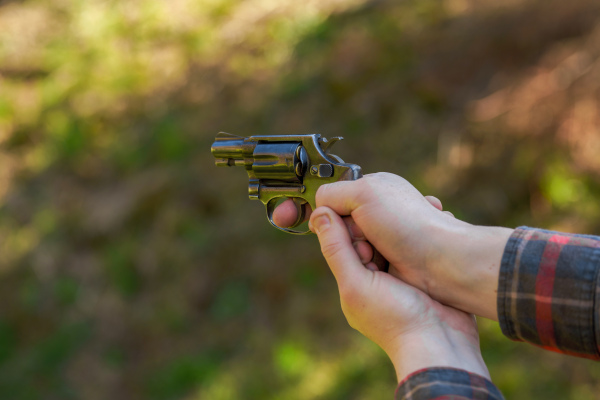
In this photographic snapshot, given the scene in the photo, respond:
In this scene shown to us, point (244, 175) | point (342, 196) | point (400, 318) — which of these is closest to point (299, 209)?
point (342, 196)

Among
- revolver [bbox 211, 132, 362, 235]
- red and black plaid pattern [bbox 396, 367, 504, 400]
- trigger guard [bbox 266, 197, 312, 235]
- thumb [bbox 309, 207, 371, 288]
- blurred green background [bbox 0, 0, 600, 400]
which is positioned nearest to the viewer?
red and black plaid pattern [bbox 396, 367, 504, 400]

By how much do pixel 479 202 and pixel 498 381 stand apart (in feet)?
A: 4.82

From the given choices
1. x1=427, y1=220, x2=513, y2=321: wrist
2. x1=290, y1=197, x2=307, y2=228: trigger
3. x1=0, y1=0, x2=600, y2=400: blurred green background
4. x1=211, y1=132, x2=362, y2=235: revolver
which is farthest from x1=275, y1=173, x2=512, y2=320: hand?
x1=0, y1=0, x2=600, y2=400: blurred green background

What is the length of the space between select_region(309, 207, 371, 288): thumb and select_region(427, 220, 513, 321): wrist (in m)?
0.25

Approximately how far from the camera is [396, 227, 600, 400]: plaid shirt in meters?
1.33

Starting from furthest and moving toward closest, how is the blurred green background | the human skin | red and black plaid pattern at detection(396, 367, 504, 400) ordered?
the blurred green background → the human skin → red and black plaid pattern at detection(396, 367, 504, 400)

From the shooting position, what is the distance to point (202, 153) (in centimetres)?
568

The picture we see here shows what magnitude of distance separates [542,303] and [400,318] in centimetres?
43

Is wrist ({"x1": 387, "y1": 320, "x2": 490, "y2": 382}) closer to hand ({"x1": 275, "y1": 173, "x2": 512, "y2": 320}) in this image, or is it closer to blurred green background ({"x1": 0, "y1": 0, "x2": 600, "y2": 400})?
hand ({"x1": 275, "y1": 173, "x2": 512, "y2": 320})

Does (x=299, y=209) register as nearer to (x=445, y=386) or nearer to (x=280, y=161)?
(x=280, y=161)

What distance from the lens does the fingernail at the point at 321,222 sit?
6.45ft

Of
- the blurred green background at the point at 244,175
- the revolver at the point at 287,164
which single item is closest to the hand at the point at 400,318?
the revolver at the point at 287,164

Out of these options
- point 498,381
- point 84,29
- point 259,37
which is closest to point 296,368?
point 498,381

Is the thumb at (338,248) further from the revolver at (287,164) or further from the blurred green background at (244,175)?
the blurred green background at (244,175)
